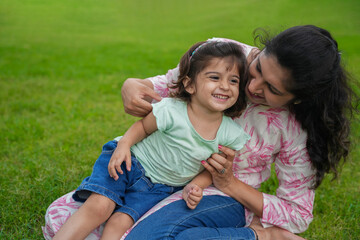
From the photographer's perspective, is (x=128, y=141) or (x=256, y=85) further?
(x=128, y=141)

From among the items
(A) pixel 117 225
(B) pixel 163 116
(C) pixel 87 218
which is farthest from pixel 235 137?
(C) pixel 87 218

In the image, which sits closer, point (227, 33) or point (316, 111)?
point (316, 111)

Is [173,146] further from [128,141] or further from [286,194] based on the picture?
[286,194]

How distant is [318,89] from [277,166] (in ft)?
1.94

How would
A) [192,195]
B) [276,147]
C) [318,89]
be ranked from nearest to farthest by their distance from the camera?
[318,89] → [192,195] → [276,147]

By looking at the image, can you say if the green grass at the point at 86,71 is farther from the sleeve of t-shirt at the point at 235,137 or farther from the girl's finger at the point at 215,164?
the girl's finger at the point at 215,164

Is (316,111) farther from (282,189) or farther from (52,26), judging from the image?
(52,26)

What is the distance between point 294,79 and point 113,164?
3.37 ft

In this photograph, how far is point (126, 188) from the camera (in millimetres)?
2232

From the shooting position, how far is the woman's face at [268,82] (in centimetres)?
190

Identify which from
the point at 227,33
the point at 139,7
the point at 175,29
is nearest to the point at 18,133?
the point at 227,33

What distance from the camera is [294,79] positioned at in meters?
Answer: 1.87

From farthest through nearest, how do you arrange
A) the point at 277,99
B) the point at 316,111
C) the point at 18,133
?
1. the point at 18,133
2. the point at 316,111
3. the point at 277,99

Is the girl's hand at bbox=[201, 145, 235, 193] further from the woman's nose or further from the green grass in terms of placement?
the green grass
